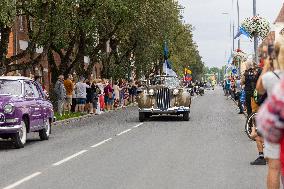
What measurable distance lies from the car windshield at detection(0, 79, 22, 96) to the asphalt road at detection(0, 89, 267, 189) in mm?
1347

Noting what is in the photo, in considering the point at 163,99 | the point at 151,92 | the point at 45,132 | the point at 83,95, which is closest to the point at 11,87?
the point at 45,132

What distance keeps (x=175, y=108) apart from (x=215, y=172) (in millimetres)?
15110

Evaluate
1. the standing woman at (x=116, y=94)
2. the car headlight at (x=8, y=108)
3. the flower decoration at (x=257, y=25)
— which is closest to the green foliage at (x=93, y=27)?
the standing woman at (x=116, y=94)

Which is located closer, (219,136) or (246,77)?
(246,77)

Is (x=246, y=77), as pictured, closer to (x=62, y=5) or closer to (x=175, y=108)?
(x=175, y=108)

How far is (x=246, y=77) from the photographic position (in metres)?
13.9

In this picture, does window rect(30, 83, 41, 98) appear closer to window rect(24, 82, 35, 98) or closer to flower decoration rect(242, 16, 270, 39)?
window rect(24, 82, 35, 98)

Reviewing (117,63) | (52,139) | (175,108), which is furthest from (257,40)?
(117,63)

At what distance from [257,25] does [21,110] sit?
15516 mm

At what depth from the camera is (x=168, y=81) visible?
26531 millimetres

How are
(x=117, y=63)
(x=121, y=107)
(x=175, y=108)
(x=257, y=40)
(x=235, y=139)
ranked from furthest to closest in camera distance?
(x=117, y=63)
(x=121, y=107)
(x=257, y=40)
(x=175, y=108)
(x=235, y=139)

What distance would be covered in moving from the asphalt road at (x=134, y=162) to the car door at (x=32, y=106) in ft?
1.77

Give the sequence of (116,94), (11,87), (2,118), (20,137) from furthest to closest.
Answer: (116,94) → (11,87) → (20,137) → (2,118)

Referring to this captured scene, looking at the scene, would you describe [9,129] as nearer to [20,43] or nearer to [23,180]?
[23,180]
